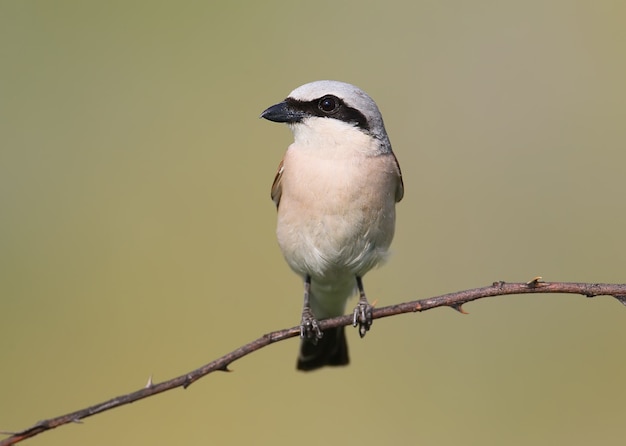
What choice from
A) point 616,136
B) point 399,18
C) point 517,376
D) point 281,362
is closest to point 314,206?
point 281,362

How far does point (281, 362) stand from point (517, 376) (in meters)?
1.40

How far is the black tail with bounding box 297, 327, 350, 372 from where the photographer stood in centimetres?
430

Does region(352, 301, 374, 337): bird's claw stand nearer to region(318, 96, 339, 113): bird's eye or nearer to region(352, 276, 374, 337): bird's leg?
region(352, 276, 374, 337): bird's leg

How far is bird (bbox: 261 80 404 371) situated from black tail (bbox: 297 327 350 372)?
611mm

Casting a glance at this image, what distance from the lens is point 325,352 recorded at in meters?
4.32

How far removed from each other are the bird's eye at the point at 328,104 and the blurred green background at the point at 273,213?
6.26 ft

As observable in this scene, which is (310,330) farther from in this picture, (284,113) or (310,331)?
(284,113)

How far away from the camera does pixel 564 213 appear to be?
223 inches

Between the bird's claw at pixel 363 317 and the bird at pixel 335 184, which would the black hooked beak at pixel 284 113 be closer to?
the bird at pixel 335 184

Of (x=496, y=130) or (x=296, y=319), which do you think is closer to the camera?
(x=296, y=319)

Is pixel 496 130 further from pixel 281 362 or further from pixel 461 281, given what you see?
pixel 281 362

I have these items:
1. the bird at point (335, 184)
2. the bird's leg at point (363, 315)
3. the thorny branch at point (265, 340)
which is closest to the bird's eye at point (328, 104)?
the bird at point (335, 184)

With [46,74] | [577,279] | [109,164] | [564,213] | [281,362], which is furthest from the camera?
A: [46,74]

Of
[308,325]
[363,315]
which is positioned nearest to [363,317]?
[363,315]
